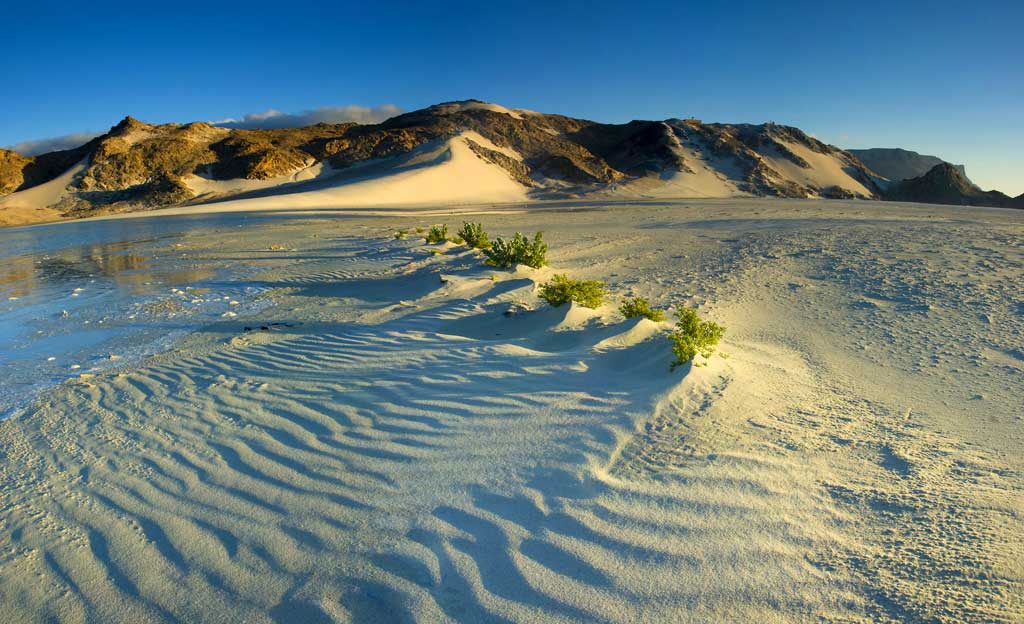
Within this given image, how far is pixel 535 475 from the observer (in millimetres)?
2982

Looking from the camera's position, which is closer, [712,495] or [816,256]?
[712,495]

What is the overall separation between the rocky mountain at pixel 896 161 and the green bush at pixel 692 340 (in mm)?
92503

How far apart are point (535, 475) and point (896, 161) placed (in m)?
100

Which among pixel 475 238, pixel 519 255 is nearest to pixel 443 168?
pixel 475 238

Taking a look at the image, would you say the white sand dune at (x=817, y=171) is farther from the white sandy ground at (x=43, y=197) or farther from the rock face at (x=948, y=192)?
the white sandy ground at (x=43, y=197)

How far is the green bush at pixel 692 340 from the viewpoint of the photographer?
13.5 ft

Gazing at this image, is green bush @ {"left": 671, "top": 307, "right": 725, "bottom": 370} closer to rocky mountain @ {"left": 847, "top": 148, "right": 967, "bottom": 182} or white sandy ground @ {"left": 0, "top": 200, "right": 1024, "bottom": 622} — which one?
white sandy ground @ {"left": 0, "top": 200, "right": 1024, "bottom": 622}

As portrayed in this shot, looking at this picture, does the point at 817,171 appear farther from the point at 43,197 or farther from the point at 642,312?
the point at 43,197

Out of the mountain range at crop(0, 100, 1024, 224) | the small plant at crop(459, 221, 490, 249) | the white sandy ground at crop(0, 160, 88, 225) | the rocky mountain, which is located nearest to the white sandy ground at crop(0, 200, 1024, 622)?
the small plant at crop(459, 221, 490, 249)

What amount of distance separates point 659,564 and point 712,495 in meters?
0.57

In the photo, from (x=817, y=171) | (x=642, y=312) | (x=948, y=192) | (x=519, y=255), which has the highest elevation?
(x=817, y=171)

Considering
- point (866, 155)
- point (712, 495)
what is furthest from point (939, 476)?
point (866, 155)

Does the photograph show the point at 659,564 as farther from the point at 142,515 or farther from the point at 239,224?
the point at 239,224

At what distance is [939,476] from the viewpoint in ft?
9.61
